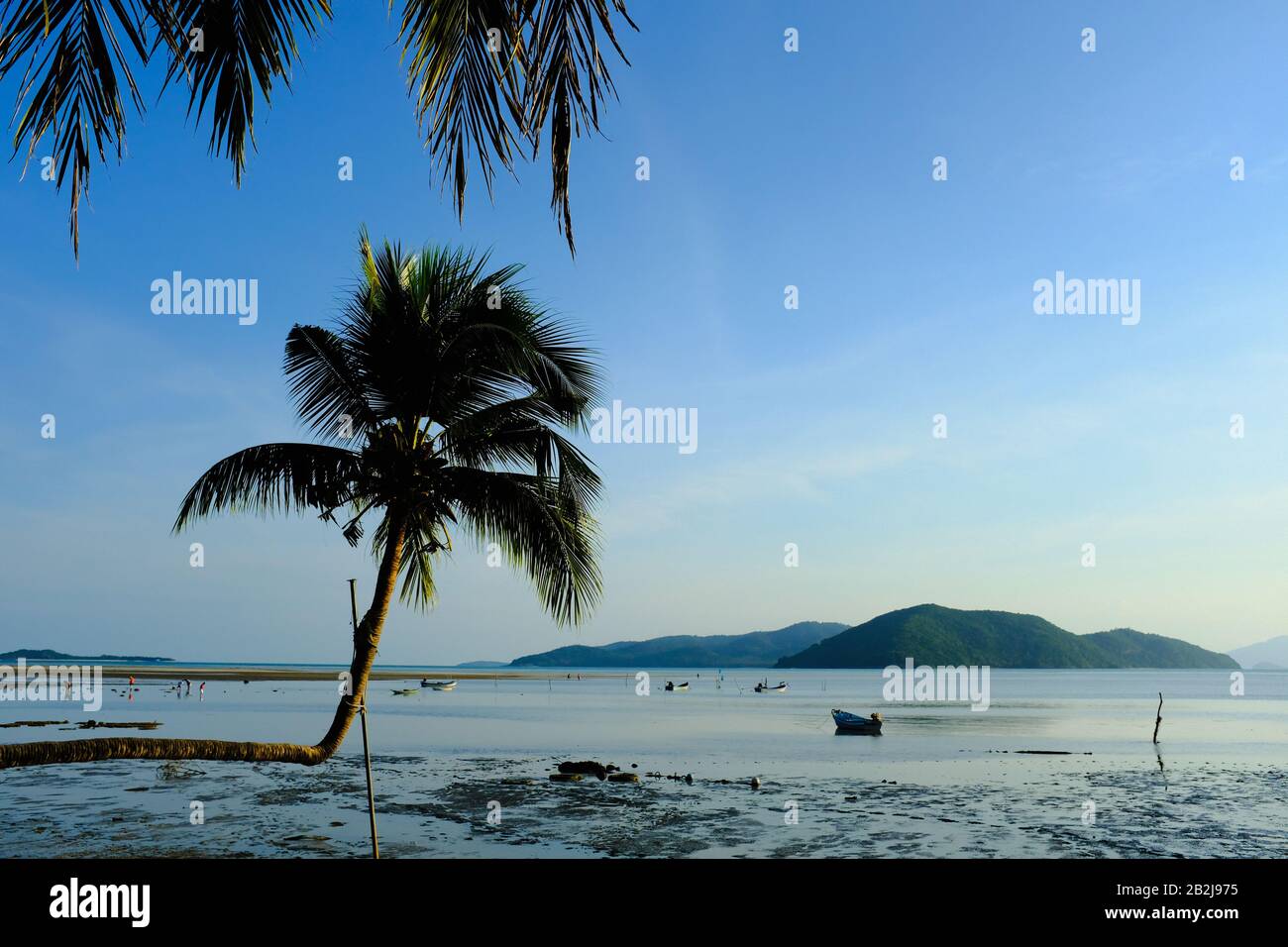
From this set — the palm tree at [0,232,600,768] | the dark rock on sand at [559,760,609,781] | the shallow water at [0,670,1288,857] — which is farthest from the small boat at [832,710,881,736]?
the palm tree at [0,232,600,768]

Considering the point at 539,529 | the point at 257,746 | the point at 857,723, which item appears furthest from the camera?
the point at 857,723

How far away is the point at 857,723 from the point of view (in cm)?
5428

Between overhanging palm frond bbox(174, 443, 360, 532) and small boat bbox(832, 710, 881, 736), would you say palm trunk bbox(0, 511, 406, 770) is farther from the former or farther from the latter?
small boat bbox(832, 710, 881, 736)

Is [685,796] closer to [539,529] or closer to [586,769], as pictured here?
[586,769]

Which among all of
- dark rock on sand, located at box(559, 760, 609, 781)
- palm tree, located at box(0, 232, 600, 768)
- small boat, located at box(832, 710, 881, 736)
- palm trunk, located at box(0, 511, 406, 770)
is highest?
palm tree, located at box(0, 232, 600, 768)

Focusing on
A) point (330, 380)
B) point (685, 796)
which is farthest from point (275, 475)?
point (685, 796)

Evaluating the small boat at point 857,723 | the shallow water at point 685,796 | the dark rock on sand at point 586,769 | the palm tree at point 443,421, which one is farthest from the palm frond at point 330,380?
the small boat at point 857,723

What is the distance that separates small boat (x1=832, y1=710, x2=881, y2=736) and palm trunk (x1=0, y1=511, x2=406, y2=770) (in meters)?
48.8

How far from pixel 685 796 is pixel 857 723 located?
2938 cm

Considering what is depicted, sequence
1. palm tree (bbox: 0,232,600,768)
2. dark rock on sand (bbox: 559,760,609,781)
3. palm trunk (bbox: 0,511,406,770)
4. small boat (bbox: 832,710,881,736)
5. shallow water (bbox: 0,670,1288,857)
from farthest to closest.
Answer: small boat (bbox: 832,710,881,736) < dark rock on sand (bbox: 559,760,609,781) < shallow water (bbox: 0,670,1288,857) < palm tree (bbox: 0,232,600,768) < palm trunk (bbox: 0,511,406,770)

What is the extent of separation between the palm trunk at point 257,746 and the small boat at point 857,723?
1921 inches

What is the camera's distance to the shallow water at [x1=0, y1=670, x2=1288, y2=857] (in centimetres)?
2027

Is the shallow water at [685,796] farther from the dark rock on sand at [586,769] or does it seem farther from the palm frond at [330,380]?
the palm frond at [330,380]
